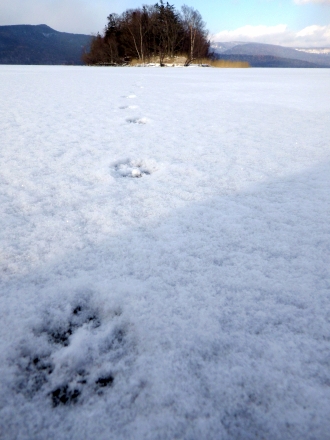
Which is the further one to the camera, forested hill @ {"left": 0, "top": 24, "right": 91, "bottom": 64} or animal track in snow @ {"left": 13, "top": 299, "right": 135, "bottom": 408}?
forested hill @ {"left": 0, "top": 24, "right": 91, "bottom": 64}

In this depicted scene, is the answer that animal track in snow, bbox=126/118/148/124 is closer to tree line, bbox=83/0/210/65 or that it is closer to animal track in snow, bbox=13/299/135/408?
animal track in snow, bbox=13/299/135/408

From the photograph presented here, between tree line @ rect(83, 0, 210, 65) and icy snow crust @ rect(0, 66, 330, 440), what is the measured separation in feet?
92.5

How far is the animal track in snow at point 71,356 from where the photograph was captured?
0.67m

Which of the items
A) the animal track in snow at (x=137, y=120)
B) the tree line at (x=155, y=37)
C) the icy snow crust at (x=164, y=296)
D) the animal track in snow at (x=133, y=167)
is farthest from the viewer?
the tree line at (x=155, y=37)

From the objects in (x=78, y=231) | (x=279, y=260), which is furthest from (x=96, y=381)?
Result: (x=279, y=260)

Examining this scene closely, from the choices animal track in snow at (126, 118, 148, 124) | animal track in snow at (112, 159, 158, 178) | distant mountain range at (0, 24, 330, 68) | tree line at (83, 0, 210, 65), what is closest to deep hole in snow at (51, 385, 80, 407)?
animal track in snow at (112, 159, 158, 178)

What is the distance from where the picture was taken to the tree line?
2606cm

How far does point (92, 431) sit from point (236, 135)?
252cm

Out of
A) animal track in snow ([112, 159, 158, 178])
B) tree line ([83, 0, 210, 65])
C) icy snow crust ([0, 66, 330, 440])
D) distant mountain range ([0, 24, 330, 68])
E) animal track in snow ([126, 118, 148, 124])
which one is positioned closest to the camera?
icy snow crust ([0, 66, 330, 440])

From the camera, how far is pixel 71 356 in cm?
73

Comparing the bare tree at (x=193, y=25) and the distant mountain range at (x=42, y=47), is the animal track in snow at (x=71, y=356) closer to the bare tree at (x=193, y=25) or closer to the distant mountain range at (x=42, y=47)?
the bare tree at (x=193, y=25)

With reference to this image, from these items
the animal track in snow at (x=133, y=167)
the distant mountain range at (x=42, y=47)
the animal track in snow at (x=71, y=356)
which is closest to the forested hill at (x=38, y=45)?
the distant mountain range at (x=42, y=47)

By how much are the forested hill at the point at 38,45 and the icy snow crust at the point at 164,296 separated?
146606 millimetres

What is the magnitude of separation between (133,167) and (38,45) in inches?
7716
